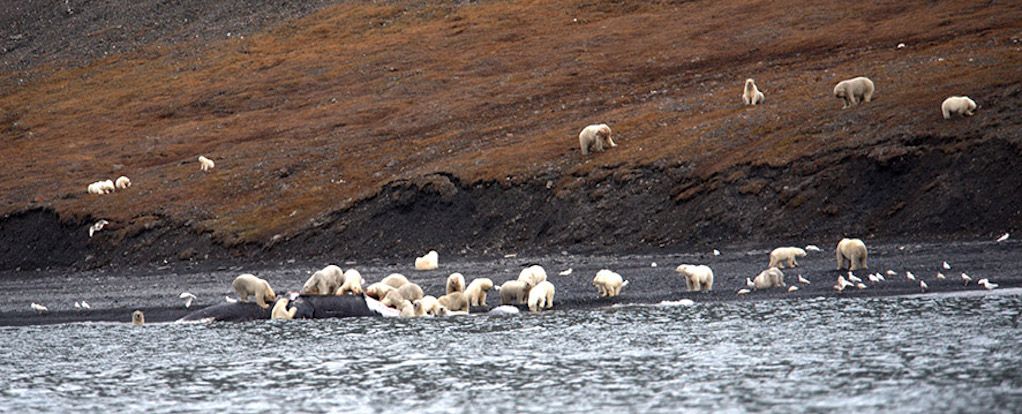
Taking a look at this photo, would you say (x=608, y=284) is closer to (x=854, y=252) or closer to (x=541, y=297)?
(x=541, y=297)

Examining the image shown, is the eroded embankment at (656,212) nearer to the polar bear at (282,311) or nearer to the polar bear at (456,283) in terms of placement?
the polar bear at (456,283)

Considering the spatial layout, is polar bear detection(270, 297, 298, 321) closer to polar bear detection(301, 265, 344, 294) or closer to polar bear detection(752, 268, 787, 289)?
polar bear detection(301, 265, 344, 294)

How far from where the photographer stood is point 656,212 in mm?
46594

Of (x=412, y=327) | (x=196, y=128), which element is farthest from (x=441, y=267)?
(x=196, y=128)

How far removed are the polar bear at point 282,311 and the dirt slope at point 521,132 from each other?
53.0 feet

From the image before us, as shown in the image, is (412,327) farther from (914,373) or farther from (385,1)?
(385,1)

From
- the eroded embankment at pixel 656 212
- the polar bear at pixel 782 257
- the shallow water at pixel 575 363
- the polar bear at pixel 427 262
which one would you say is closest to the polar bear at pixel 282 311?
the shallow water at pixel 575 363

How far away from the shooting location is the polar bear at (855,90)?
51.9 meters

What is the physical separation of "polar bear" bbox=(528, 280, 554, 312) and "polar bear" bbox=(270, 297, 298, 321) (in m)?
5.14

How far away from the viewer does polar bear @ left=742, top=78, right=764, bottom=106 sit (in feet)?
192

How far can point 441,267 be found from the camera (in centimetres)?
4434

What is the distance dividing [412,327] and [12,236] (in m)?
40.0

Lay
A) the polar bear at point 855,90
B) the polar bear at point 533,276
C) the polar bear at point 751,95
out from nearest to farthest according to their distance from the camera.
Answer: the polar bear at point 533,276 < the polar bear at point 855,90 < the polar bear at point 751,95

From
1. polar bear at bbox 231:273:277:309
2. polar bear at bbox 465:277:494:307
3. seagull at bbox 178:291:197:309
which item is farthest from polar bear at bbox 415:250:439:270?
polar bear at bbox 465:277:494:307
